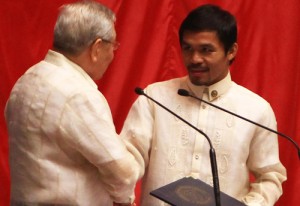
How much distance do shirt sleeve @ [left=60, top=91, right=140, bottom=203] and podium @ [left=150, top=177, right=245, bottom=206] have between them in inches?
4.6

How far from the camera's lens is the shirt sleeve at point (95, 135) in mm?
1205

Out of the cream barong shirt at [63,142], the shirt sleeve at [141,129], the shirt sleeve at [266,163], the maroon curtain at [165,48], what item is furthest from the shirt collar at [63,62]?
the maroon curtain at [165,48]

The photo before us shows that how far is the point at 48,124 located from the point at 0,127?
1.21 m

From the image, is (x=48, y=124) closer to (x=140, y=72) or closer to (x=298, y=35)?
(x=140, y=72)

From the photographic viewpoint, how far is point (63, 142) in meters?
1.22

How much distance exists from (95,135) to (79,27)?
27cm

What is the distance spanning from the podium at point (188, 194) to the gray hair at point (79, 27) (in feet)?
1.32

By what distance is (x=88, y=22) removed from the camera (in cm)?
126

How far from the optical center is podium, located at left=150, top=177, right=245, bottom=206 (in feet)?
3.89

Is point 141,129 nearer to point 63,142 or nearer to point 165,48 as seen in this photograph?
point 63,142

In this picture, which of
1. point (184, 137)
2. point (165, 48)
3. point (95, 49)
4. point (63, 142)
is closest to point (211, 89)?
point (184, 137)

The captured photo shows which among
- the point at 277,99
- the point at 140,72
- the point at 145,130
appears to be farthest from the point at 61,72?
the point at 277,99

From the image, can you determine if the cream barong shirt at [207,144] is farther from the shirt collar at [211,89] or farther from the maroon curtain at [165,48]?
the maroon curtain at [165,48]

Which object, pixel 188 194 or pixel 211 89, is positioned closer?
pixel 188 194
